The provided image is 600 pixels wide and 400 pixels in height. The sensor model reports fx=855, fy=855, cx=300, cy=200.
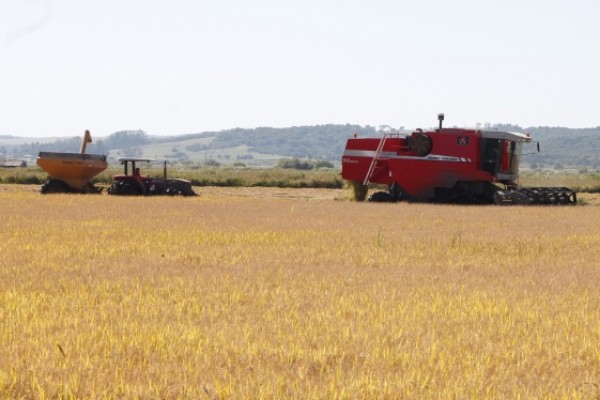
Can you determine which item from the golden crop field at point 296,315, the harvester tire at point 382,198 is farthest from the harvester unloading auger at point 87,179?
the golden crop field at point 296,315

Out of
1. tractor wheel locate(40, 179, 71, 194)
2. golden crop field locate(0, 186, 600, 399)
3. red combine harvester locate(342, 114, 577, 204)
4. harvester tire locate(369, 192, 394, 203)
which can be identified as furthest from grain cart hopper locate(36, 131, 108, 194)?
golden crop field locate(0, 186, 600, 399)

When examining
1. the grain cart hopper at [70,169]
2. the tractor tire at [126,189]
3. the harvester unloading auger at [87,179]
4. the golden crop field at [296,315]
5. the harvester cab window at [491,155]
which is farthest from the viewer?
the grain cart hopper at [70,169]

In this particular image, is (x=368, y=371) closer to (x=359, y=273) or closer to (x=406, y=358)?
(x=406, y=358)

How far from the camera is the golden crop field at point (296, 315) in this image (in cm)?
670

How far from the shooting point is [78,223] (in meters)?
22.1

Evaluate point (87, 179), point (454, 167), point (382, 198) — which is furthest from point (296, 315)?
point (87, 179)

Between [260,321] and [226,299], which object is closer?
[260,321]

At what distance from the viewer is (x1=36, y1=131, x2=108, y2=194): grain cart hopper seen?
3803cm

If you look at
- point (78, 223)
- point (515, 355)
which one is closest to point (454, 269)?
point (515, 355)

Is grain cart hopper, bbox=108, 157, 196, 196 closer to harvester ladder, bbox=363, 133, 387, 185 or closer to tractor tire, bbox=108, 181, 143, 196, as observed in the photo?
tractor tire, bbox=108, 181, 143, 196

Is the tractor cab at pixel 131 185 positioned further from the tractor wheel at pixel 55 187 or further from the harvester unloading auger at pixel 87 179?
the tractor wheel at pixel 55 187

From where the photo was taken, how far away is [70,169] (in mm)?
38250

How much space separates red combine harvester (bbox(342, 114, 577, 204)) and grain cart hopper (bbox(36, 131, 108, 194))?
41.3 feet

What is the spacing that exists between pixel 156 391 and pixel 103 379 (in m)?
0.56
